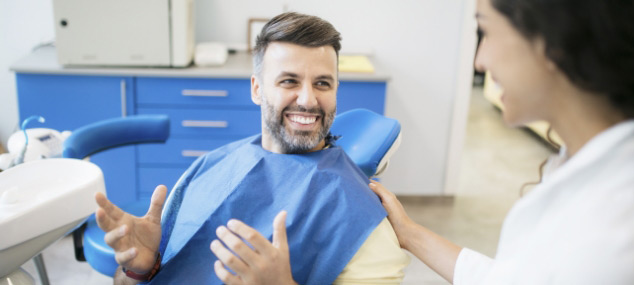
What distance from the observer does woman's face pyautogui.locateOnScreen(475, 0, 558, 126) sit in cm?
84

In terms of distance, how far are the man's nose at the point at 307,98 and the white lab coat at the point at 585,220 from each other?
0.76m

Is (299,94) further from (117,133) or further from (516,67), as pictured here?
(117,133)

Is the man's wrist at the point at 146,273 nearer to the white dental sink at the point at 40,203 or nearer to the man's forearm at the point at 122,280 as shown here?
the man's forearm at the point at 122,280

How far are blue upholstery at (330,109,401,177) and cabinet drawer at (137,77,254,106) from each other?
3.79ft

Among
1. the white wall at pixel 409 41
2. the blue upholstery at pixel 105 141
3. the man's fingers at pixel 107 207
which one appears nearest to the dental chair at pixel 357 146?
the blue upholstery at pixel 105 141

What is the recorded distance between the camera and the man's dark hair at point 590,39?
750mm

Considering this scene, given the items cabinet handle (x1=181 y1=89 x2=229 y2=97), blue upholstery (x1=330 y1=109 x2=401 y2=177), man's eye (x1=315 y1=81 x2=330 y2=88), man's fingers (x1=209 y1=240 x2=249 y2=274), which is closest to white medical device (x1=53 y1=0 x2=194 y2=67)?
cabinet handle (x1=181 y1=89 x2=229 y2=97)

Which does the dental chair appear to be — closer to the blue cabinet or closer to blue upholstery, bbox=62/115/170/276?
blue upholstery, bbox=62/115/170/276

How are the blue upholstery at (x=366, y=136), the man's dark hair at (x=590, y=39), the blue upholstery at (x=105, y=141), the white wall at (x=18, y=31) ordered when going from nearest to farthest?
the man's dark hair at (x=590, y=39)
the blue upholstery at (x=366, y=136)
the blue upholstery at (x=105, y=141)
the white wall at (x=18, y=31)

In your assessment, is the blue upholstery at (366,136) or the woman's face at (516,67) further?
the blue upholstery at (366,136)

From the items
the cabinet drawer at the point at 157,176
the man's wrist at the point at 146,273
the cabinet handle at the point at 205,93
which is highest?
the cabinet handle at the point at 205,93

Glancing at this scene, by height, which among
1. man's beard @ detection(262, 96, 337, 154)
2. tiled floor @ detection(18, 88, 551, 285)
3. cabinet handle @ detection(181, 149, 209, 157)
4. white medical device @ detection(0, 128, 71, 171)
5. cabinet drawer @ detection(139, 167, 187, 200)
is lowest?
tiled floor @ detection(18, 88, 551, 285)

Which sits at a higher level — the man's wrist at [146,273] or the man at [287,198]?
the man at [287,198]

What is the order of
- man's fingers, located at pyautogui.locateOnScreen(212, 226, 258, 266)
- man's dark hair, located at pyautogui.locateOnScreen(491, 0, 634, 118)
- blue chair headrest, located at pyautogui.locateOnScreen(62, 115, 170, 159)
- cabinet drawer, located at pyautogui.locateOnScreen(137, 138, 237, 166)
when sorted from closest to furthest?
man's dark hair, located at pyautogui.locateOnScreen(491, 0, 634, 118)
man's fingers, located at pyautogui.locateOnScreen(212, 226, 258, 266)
blue chair headrest, located at pyautogui.locateOnScreen(62, 115, 170, 159)
cabinet drawer, located at pyautogui.locateOnScreen(137, 138, 237, 166)
